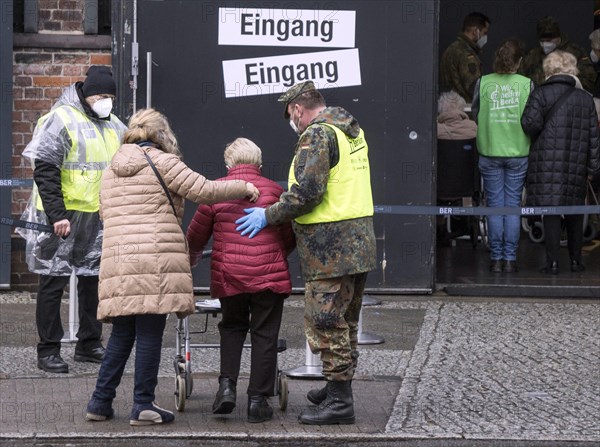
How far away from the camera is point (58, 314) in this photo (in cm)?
852

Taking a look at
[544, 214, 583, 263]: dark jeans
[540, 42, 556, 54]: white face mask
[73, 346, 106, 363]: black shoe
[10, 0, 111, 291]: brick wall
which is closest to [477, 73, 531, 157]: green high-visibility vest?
[544, 214, 583, 263]: dark jeans

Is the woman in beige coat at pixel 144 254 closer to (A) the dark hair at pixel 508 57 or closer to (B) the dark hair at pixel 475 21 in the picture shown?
(A) the dark hair at pixel 508 57

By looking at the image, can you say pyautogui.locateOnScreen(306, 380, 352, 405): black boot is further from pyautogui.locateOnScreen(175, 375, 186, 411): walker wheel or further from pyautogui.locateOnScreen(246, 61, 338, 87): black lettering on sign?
pyautogui.locateOnScreen(246, 61, 338, 87): black lettering on sign

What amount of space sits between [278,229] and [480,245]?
23.9 feet

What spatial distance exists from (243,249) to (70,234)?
A: 189 cm

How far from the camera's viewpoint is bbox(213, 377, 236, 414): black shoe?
7129 millimetres

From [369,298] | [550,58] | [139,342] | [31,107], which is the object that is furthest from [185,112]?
[139,342]

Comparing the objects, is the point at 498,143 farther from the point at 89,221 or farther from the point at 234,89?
the point at 89,221

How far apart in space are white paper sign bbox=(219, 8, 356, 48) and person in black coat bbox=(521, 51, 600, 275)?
6.58 ft

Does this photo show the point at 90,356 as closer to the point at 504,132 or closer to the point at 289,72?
the point at 289,72

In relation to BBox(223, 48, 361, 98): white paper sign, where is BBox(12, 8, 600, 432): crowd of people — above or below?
below

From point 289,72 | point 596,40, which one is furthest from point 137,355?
point 596,40

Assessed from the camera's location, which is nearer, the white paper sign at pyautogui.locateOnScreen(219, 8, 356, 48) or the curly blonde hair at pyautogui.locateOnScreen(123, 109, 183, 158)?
the curly blonde hair at pyautogui.locateOnScreen(123, 109, 183, 158)

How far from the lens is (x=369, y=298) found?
35.3 feet
